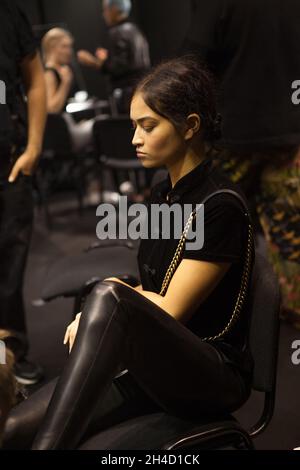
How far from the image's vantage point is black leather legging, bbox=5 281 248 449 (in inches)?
42.3

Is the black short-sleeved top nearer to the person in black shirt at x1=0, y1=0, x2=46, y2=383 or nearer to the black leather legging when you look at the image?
the black leather legging

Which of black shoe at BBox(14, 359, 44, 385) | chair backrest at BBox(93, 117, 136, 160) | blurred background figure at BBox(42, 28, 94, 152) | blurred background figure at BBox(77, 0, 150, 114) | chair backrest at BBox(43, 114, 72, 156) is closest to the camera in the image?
black shoe at BBox(14, 359, 44, 385)

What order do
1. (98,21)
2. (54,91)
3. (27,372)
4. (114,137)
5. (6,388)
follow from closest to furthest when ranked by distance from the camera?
(6,388)
(27,372)
(114,137)
(54,91)
(98,21)

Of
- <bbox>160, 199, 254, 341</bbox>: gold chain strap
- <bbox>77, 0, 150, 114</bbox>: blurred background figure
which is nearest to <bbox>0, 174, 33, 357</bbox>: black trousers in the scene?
<bbox>160, 199, 254, 341</bbox>: gold chain strap

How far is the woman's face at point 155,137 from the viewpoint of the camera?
4.40ft

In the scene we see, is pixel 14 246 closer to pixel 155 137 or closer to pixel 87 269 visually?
pixel 87 269

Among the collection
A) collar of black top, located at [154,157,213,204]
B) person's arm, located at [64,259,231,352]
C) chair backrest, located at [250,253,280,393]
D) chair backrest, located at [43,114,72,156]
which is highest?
collar of black top, located at [154,157,213,204]

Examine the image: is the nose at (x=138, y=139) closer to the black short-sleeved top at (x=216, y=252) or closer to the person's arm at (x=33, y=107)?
the black short-sleeved top at (x=216, y=252)

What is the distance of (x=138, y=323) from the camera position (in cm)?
112

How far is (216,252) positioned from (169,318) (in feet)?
0.61

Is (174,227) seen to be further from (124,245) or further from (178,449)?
(124,245)

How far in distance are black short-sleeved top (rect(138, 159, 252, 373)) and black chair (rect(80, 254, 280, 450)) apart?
43mm

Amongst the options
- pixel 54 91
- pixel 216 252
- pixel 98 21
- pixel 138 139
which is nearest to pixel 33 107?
pixel 138 139

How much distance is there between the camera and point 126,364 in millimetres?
1147
